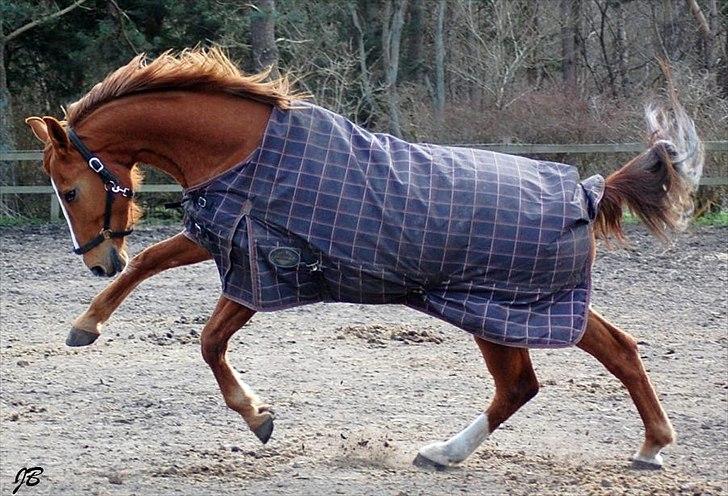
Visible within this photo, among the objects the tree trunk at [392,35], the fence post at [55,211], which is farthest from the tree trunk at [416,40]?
the fence post at [55,211]

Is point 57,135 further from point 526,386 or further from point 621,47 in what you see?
point 621,47

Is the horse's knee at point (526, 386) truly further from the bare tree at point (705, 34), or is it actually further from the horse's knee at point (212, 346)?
the bare tree at point (705, 34)

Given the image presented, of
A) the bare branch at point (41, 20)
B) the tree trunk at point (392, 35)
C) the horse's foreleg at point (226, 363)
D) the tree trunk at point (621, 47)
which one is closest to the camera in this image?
the horse's foreleg at point (226, 363)

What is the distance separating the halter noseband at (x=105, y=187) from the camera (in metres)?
4.34

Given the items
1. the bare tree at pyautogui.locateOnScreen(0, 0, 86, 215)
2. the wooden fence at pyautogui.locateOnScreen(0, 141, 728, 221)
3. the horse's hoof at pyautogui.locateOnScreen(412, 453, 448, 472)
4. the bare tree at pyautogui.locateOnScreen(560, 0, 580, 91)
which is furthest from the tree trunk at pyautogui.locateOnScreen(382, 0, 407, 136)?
the horse's hoof at pyautogui.locateOnScreen(412, 453, 448, 472)

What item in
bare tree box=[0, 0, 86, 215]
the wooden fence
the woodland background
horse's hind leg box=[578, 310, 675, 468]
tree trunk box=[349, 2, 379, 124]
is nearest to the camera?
horse's hind leg box=[578, 310, 675, 468]

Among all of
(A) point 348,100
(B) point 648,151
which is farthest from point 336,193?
(A) point 348,100

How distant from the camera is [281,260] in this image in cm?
416

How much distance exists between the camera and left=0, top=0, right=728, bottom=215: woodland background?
1609 centimetres

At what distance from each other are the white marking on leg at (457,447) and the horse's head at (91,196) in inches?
60.7

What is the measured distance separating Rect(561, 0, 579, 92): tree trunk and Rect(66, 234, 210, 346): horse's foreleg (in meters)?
20.8

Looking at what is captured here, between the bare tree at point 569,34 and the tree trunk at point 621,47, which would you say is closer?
the bare tree at point 569,34

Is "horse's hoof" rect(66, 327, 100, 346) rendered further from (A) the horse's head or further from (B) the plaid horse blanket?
(B) the plaid horse blanket

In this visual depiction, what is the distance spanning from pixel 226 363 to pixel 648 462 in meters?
1.84
